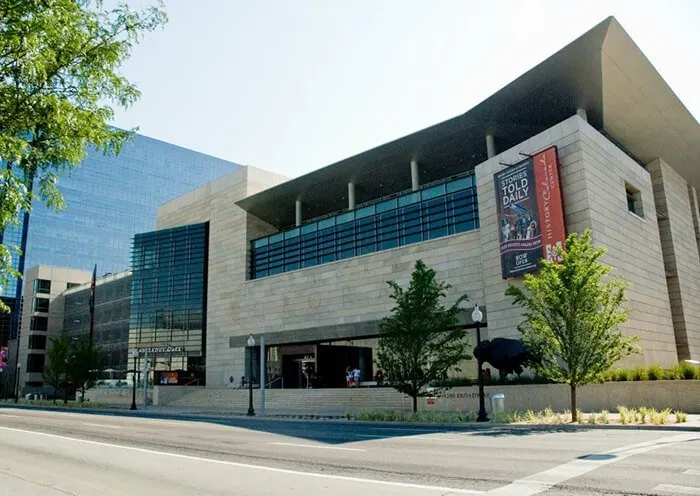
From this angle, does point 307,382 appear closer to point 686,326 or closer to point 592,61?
point 686,326

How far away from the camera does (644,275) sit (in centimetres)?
3431

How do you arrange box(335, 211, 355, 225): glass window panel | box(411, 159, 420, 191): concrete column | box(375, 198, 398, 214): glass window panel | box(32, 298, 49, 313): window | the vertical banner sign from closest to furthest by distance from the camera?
the vertical banner sign
box(411, 159, 420, 191): concrete column
box(375, 198, 398, 214): glass window panel
box(335, 211, 355, 225): glass window panel
box(32, 298, 49, 313): window

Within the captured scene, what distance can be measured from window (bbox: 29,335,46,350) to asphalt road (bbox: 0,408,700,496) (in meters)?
87.4

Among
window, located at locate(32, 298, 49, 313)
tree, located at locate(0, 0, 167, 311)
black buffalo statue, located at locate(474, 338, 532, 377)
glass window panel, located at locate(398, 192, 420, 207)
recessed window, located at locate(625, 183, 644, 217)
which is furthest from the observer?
window, located at locate(32, 298, 49, 313)

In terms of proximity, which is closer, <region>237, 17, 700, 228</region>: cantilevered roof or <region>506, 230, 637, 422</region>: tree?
<region>506, 230, 637, 422</region>: tree

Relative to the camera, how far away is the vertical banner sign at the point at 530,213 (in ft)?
101

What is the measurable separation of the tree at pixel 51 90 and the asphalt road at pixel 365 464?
4286 mm

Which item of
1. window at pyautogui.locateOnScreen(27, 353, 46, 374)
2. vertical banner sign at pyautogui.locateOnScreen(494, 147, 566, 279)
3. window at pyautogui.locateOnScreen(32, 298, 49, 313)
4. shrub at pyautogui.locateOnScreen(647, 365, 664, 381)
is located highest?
window at pyautogui.locateOnScreen(32, 298, 49, 313)

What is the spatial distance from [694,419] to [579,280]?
5.81 m

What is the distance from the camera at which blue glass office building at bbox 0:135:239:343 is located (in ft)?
482

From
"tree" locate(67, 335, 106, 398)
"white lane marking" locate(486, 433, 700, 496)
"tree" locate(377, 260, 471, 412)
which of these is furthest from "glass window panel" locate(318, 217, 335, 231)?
"white lane marking" locate(486, 433, 700, 496)

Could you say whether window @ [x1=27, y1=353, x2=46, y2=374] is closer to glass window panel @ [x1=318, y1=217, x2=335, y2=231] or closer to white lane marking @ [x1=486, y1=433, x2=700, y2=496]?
glass window panel @ [x1=318, y1=217, x2=335, y2=231]

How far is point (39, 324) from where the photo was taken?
94.3 metres

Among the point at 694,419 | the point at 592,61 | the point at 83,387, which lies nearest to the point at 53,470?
the point at 694,419
